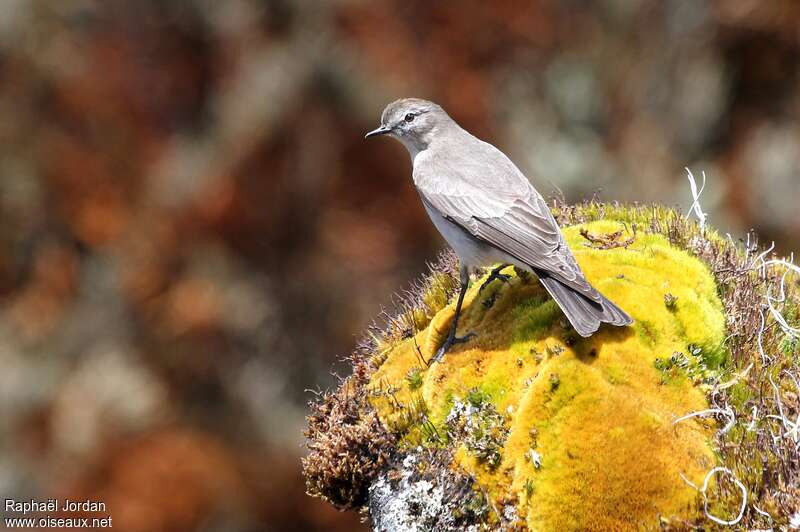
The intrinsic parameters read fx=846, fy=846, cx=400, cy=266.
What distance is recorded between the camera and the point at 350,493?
22.3 ft

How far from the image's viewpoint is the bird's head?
27.6 feet

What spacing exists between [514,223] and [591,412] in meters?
1.81

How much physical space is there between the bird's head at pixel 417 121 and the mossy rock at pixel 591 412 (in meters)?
1.71

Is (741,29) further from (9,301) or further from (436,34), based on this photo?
(9,301)

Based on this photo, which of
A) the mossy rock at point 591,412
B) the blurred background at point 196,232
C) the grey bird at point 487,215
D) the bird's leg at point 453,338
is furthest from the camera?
the blurred background at point 196,232

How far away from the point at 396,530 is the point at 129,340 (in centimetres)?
1347

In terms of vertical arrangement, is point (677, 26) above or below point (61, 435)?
above

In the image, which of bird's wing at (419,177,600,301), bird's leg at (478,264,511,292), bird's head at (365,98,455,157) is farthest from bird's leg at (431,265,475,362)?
bird's head at (365,98,455,157)

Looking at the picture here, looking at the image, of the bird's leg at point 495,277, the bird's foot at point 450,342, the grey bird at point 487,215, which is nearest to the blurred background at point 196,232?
the grey bird at point 487,215

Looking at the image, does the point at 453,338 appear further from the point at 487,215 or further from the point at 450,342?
the point at 487,215

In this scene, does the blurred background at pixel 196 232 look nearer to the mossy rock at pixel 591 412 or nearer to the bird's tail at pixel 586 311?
the mossy rock at pixel 591 412

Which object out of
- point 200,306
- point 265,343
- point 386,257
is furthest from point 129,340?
point 386,257

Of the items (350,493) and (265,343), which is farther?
(265,343)

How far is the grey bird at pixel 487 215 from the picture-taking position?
249 inches
